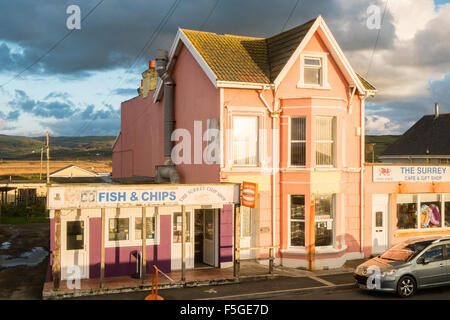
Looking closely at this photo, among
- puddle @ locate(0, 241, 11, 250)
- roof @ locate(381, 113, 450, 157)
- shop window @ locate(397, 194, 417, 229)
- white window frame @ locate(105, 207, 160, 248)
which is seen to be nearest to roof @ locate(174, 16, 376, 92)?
shop window @ locate(397, 194, 417, 229)

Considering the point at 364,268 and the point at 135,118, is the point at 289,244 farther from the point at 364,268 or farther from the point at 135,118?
the point at 135,118

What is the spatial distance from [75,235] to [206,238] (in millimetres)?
5597

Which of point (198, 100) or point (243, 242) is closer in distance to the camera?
point (243, 242)

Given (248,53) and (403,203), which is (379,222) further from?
(248,53)

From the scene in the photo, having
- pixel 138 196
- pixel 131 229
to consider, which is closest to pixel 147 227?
pixel 131 229

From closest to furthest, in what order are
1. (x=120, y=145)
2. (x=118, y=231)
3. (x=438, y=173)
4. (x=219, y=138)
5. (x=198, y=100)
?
(x=118, y=231) → (x=219, y=138) → (x=198, y=100) → (x=438, y=173) → (x=120, y=145)

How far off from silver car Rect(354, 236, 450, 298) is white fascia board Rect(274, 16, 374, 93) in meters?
8.03

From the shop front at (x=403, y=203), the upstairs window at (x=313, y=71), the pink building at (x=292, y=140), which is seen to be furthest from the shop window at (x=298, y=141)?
the shop front at (x=403, y=203)

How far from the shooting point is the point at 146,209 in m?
18.1

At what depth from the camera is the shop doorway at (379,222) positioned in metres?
22.3

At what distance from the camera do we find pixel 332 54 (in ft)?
68.2
